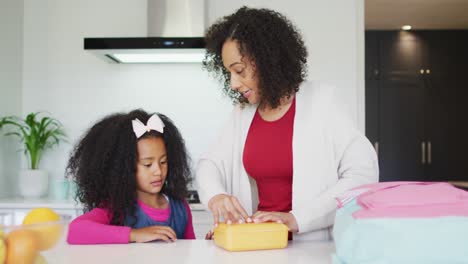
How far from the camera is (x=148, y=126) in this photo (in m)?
1.55

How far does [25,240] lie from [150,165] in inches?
34.2

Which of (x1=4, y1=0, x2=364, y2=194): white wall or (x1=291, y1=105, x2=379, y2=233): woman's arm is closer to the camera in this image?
(x1=291, y1=105, x2=379, y2=233): woman's arm

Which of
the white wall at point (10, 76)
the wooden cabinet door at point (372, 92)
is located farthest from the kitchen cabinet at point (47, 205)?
the wooden cabinet door at point (372, 92)

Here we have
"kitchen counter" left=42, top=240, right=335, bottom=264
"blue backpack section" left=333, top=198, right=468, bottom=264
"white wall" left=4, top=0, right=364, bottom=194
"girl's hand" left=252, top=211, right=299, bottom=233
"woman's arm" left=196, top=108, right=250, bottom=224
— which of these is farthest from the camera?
"white wall" left=4, top=0, right=364, bottom=194

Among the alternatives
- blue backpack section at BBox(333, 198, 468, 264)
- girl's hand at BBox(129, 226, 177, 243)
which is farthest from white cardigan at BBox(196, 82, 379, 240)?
blue backpack section at BBox(333, 198, 468, 264)

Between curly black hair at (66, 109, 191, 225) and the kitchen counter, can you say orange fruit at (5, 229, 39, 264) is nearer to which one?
the kitchen counter

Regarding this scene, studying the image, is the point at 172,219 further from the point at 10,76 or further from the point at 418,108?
the point at 418,108

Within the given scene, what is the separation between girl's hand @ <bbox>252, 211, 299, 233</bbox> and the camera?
1212 millimetres

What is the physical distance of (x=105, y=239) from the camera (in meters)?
1.24

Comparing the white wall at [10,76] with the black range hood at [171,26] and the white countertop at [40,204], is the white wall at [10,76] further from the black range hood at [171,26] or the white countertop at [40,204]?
the black range hood at [171,26]

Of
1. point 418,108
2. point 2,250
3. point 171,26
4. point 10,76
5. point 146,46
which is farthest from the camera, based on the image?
point 418,108

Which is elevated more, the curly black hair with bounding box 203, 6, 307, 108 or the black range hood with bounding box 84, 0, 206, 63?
the black range hood with bounding box 84, 0, 206, 63

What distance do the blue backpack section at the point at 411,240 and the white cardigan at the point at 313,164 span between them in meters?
0.50

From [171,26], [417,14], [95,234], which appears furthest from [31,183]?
[417,14]
